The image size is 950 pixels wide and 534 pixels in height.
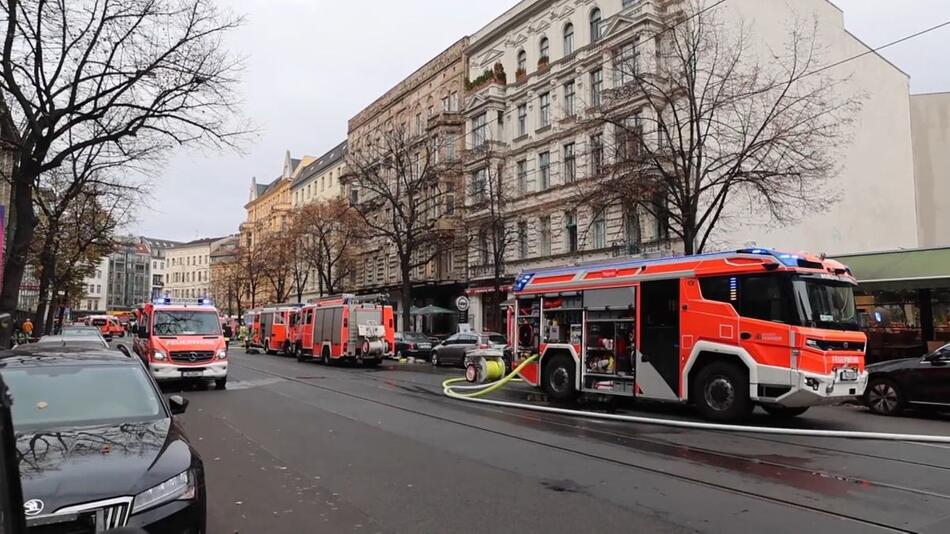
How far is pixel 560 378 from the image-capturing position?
47.7 feet

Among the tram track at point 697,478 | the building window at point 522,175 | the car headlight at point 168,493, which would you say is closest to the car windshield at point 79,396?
the car headlight at point 168,493

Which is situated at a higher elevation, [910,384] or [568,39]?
[568,39]

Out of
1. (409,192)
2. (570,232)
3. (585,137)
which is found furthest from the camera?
(409,192)

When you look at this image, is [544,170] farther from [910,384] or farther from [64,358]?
[64,358]

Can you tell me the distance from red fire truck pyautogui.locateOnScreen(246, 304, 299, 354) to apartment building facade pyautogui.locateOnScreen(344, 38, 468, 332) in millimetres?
6645

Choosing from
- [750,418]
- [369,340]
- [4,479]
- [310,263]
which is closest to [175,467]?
[4,479]

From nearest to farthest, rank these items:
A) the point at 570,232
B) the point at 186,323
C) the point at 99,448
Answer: the point at 99,448, the point at 186,323, the point at 570,232

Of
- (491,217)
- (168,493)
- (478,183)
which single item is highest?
(478,183)

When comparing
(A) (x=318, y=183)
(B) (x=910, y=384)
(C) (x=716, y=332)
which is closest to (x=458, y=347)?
(C) (x=716, y=332)

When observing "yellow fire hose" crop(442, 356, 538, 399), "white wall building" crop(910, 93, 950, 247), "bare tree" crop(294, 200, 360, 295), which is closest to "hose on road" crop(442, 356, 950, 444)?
"yellow fire hose" crop(442, 356, 538, 399)

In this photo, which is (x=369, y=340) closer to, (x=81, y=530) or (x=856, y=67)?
(x=81, y=530)

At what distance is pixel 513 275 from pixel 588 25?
14.1 metres

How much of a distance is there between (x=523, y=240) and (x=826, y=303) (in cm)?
2695

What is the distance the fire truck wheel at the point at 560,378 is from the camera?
14.3m
